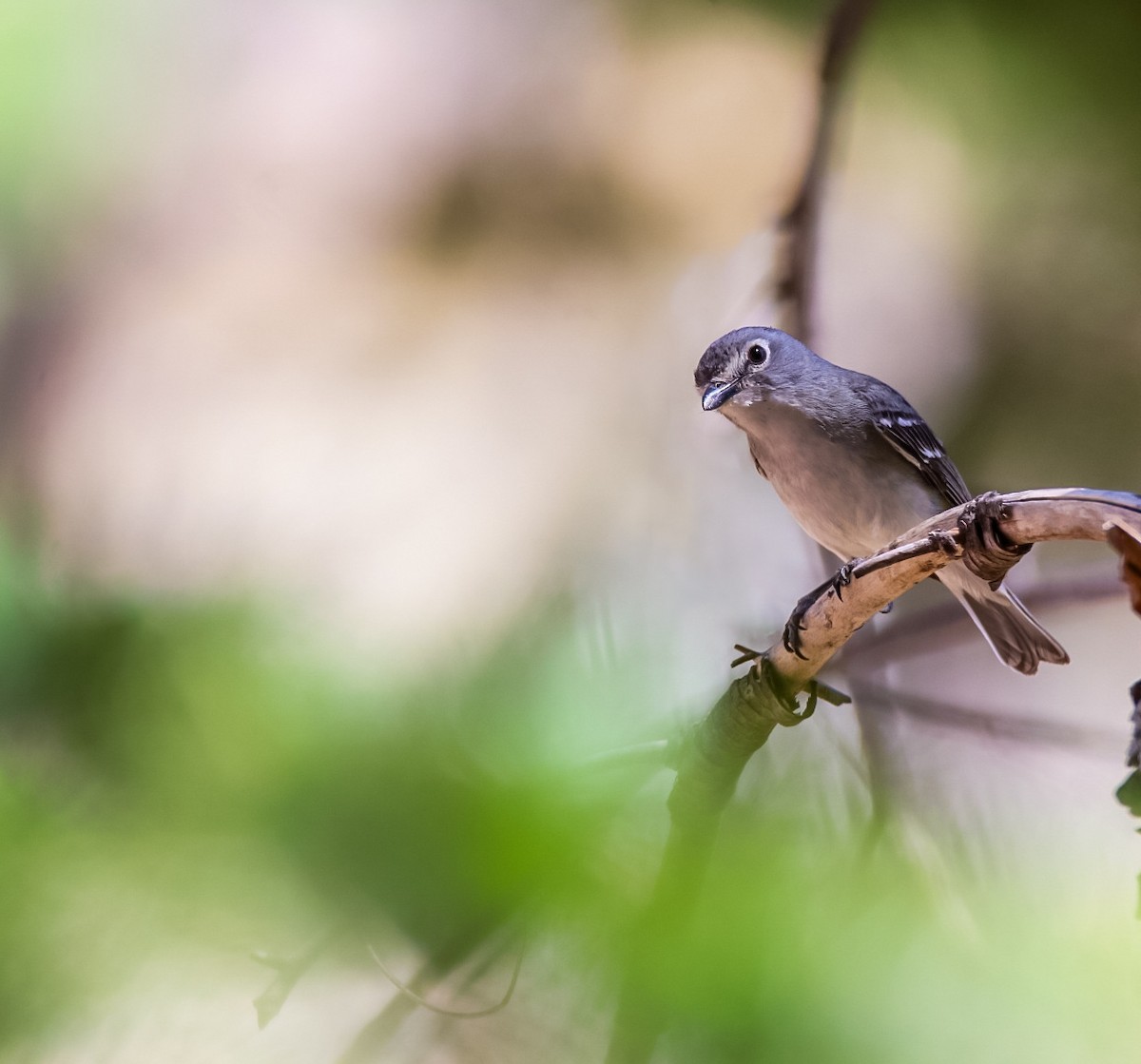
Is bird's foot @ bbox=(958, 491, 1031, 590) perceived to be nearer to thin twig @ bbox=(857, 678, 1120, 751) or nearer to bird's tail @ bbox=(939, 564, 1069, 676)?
bird's tail @ bbox=(939, 564, 1069, 676)

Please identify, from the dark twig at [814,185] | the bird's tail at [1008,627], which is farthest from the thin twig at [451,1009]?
the dark twig at [814,185]

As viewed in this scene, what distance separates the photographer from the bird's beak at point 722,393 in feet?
1.77

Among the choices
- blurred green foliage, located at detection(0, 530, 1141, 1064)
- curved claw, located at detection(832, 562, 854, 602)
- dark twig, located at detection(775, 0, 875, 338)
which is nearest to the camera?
blurred green foliage, located at detection(0, 530, 1141, 1064)

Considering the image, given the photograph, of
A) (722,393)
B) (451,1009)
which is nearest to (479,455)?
(722,393)

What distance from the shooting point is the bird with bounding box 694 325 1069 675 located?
55 centimetres

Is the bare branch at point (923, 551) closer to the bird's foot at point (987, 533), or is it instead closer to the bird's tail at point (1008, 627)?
the bird's foot at point (987, 533)

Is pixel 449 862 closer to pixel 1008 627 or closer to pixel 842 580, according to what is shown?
pixel 842 580

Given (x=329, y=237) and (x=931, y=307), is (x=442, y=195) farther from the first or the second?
(x=931, y=307)

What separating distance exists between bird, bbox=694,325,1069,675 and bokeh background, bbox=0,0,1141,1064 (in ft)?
0.34

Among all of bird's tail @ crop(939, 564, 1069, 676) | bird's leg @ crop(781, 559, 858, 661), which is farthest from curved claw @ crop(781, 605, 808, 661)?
bird's tail @ crop(939, 564, 1069, 676)

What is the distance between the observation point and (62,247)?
2.53ft

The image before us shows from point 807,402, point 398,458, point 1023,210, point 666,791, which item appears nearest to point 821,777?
point 666,791

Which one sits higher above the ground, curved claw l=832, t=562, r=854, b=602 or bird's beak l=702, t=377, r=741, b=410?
bird's beak l=702, t=377, r=741, b=410

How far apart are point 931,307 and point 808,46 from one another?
23 centimetres
